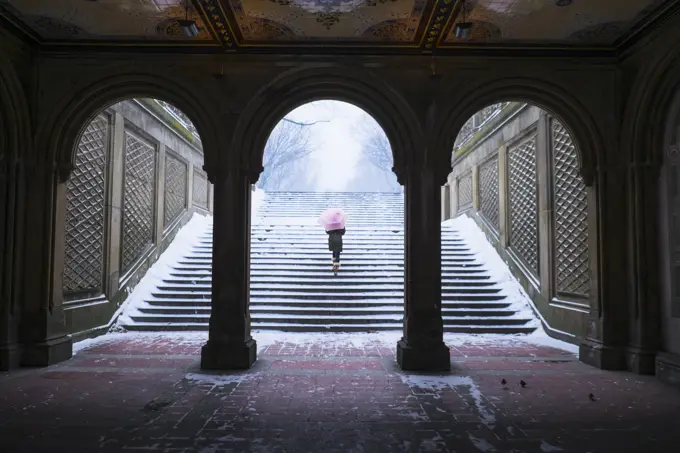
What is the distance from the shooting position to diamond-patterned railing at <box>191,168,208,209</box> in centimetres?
1373

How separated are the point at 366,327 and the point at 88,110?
535cm

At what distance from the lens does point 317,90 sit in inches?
248

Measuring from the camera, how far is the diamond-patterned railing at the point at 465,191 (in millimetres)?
13716

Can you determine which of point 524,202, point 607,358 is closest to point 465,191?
point 524,202

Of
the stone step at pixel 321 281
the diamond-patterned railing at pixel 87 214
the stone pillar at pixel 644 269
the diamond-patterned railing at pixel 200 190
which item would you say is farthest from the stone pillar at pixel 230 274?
the diamond-patterned railing at pixel 200 190

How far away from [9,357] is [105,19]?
4.00 metres

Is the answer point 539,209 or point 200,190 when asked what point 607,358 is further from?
point 200,190

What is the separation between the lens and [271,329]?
8516 mm

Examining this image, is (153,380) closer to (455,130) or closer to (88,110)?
(88,110)

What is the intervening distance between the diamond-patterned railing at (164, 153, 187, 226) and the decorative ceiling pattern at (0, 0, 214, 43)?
5591 millimetres

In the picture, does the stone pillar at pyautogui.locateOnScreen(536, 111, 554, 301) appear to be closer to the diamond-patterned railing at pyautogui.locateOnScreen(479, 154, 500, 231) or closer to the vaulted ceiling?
the diamond-patterned railing at pyautogui.locateOnScreen(479, 154, 500, 231)

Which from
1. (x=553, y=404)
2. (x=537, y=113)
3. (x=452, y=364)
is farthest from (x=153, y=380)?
(x=537, y=113)

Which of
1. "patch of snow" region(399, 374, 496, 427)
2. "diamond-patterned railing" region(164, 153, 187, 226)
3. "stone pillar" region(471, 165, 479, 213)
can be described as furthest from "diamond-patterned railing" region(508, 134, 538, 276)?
"diamond-patterned railing" region(164, 153, 187, 226)

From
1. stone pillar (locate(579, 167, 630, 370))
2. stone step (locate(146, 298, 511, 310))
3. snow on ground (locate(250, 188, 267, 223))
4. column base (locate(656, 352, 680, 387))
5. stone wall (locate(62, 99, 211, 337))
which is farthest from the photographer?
snow on ground (locate(250, 188, 267, 223))
